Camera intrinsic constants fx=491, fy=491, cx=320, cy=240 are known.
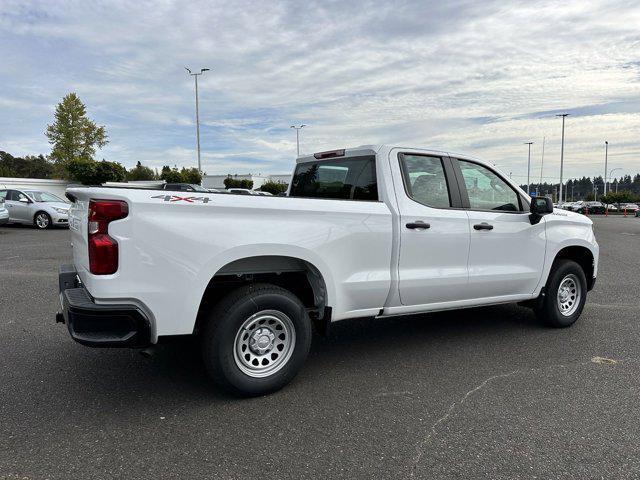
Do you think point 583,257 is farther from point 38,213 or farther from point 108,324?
point 38,213

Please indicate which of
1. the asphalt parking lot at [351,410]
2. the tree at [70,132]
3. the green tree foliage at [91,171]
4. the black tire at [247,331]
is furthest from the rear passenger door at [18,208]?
the tree at [70,132]

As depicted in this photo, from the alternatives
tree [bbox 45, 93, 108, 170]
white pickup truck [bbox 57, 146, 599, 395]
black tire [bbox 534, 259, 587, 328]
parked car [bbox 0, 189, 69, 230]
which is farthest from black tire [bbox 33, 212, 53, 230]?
tree [bbox 45, 93, 108, 170]

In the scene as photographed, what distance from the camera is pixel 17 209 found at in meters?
18.1

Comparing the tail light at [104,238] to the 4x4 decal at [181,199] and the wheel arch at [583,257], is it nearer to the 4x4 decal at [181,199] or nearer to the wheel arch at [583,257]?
the 4x4 decal at [181,199]

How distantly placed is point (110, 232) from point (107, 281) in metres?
0.31

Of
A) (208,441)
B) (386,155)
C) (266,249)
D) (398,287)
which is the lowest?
(208,441)

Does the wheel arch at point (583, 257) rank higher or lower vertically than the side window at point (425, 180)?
lower

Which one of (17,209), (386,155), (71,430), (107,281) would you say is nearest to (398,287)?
(386,155)

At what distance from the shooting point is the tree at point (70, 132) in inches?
1756

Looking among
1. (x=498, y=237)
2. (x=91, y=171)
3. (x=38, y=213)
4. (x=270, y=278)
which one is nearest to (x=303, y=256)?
(x=270, y=278)

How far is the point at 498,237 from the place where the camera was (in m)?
4.80

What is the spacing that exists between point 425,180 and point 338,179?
0.83 metres

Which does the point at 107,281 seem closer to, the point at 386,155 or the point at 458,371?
the point at 386,155

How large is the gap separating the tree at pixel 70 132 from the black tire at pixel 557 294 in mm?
46030
